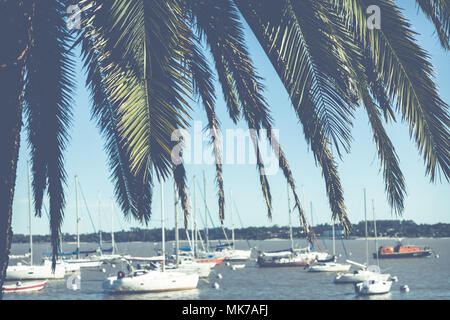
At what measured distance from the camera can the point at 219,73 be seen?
6.86m

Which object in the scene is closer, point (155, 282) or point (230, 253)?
point (155, 282)

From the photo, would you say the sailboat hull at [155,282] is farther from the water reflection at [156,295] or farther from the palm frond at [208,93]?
the palm frond at [208,93]

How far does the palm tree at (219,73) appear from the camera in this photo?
483 centimetres

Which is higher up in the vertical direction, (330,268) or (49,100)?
(49,100)

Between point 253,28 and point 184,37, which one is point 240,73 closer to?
point 253,28

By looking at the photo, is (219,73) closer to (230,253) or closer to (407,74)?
(407,74)

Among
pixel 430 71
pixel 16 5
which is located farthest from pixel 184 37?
pixel 430 71

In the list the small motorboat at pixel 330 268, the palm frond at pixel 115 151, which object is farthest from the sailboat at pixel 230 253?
the palm frond at pixel 115 151

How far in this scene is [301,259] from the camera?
87.9 m

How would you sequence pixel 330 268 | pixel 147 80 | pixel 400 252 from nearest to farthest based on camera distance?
pixel 147 80 → pixel 330 268 → pixel 400 252

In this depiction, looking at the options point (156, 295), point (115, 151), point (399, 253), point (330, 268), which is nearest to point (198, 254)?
point (330, 268)

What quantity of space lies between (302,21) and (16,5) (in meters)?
2.77

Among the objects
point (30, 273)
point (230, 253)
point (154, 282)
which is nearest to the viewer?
point (154, 282)

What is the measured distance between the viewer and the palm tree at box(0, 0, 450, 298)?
483cm
